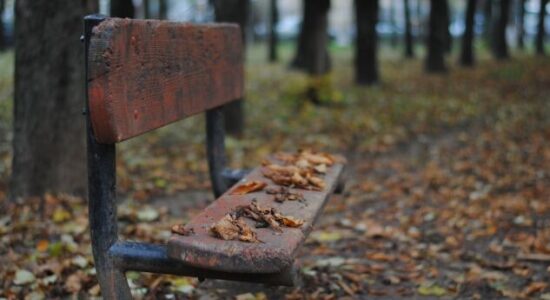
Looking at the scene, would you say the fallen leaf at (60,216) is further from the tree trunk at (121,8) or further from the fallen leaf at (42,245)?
the tree trunk at (121,8)

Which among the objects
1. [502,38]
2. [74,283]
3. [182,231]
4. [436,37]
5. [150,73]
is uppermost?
[150,73]

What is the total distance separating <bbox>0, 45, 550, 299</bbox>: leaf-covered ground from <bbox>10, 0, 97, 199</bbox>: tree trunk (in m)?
0.20

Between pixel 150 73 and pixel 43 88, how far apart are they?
2.12m

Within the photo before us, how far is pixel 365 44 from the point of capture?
13.4 meters

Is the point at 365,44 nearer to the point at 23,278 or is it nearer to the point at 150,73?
the point at 23,278

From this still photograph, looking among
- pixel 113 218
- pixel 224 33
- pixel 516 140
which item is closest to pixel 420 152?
pixel 516 140

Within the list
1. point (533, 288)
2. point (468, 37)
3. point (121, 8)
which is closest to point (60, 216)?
point (533, 288)

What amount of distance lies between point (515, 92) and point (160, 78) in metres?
10.3

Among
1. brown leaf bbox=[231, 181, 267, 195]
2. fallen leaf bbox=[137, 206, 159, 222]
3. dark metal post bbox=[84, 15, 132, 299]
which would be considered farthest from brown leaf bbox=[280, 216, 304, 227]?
fallen leaf bbox=[137, 206, 159, 222]

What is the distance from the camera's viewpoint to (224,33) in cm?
359

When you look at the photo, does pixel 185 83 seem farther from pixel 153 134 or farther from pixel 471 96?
pixel 471 96

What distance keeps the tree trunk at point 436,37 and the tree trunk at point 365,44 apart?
89.4 inches

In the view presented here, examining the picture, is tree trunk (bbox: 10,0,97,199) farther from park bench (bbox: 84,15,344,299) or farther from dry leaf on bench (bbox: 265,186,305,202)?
dry leaf on bench (bbox: 265,186,305,202)

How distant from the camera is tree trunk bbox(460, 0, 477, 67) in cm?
1684
